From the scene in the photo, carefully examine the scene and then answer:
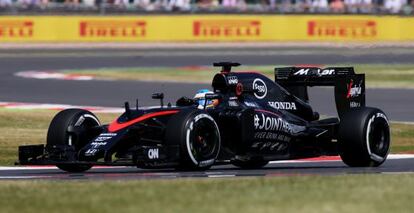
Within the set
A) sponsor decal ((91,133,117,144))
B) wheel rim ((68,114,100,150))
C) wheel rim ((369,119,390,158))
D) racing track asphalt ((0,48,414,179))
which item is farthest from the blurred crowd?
sponsor decal ((91,133,117,144))

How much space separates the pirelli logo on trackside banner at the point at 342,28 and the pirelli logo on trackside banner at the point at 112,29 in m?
7.36

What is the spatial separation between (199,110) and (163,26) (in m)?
37.5

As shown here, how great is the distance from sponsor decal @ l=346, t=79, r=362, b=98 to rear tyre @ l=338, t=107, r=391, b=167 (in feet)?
1.88

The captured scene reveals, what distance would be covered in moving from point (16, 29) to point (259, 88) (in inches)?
A: 1428

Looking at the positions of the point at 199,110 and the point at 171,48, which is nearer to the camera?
the point at 199,110

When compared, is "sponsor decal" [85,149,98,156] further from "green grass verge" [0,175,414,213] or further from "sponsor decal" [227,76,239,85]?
"sponsor decal" [227,76,239,85]

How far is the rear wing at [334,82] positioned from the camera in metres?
15.9

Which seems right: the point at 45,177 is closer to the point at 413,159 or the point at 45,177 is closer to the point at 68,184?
the point at 68,184

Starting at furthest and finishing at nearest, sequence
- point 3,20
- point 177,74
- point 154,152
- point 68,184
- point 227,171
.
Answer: point 3,20
point 177,74
point 227,171
point 154,152
point 68,184

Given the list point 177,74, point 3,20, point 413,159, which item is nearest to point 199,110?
point 413,159

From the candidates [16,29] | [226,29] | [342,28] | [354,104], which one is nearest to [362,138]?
[354,104]

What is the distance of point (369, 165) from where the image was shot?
603 inches

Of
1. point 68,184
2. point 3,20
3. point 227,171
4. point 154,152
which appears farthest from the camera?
point 3,20

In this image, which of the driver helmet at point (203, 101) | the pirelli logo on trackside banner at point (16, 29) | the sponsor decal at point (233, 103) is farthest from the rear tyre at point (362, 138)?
the pirelli logo on trackside banner at point (16, 29)
